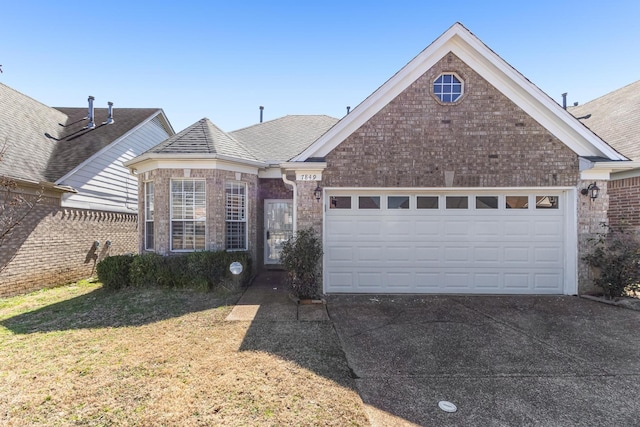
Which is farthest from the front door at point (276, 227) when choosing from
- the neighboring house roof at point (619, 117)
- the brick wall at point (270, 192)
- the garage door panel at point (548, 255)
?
the neighboring house roof at point (619, 117)

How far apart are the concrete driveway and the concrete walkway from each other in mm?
475

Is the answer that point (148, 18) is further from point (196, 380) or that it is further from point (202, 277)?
point (196, 380)

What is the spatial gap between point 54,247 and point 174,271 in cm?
426

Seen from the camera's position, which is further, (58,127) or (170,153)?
(58,127)

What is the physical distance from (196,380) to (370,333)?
2812mm

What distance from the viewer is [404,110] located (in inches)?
288

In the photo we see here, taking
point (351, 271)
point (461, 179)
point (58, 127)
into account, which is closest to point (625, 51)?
point (461, 179)

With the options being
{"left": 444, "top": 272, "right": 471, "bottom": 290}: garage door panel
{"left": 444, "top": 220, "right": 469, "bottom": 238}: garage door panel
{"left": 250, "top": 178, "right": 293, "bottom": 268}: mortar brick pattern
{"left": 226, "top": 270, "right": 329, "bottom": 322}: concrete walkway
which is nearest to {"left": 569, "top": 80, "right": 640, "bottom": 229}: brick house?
{"left": 444, "top": 220, "right": 469, "bottom": 238}: garage door panel

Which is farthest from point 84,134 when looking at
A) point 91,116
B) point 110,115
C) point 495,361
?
point 495,361

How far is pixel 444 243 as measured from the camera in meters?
7.57

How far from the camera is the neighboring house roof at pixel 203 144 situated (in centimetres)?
860

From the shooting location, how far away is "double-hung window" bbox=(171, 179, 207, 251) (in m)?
8.68

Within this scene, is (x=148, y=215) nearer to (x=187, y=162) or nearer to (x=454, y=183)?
(x=187, y=162)

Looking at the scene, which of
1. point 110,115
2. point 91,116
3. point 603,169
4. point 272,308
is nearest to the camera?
point 272,308
